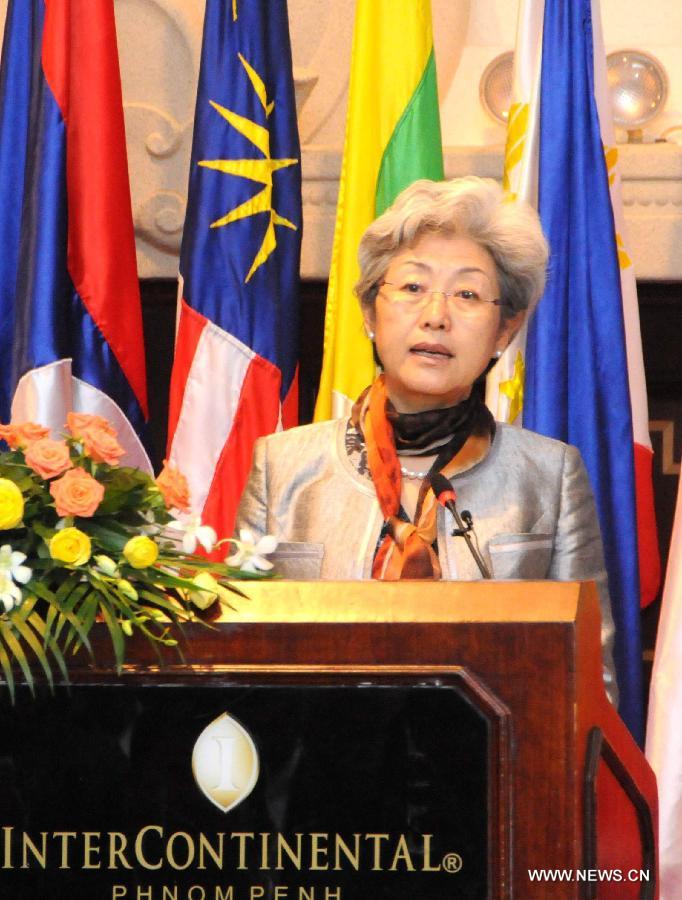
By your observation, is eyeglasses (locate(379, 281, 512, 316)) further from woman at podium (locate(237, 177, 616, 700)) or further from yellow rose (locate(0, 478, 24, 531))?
yellow rose (locate(0, 478, 24, 531))

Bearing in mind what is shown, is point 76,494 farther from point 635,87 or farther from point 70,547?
point 635,87

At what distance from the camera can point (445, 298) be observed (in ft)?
8.12

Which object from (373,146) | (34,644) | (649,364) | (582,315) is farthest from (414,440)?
(649,364)

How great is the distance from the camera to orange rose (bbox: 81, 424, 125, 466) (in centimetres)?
172

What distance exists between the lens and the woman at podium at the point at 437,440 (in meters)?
2.38

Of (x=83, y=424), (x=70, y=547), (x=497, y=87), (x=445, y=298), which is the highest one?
(x=497, y=87)

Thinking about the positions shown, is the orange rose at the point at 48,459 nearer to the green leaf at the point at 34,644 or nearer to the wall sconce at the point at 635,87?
the green leaf at the point at 34,644

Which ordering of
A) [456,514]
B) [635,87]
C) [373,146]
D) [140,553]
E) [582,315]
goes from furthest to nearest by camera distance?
[635,87], [373,146], [582,315], [456,514], [140,553]

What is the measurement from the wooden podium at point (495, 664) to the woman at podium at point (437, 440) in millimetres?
789

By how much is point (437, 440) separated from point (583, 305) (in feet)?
4.19

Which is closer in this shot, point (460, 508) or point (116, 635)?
point (116, 635)

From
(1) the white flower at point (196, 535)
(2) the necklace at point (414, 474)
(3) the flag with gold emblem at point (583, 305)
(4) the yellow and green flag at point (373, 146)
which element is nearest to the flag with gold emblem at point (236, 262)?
(4) the yellow and green flag at point (373, 146)

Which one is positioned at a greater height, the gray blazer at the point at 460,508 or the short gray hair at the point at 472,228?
the short gray hair at the point at 472,228

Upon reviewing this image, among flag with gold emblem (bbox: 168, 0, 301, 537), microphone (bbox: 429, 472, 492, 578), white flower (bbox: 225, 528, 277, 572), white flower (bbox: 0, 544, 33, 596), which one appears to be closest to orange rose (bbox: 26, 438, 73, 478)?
white flower (bbox: 0, 544, 33, 596)
